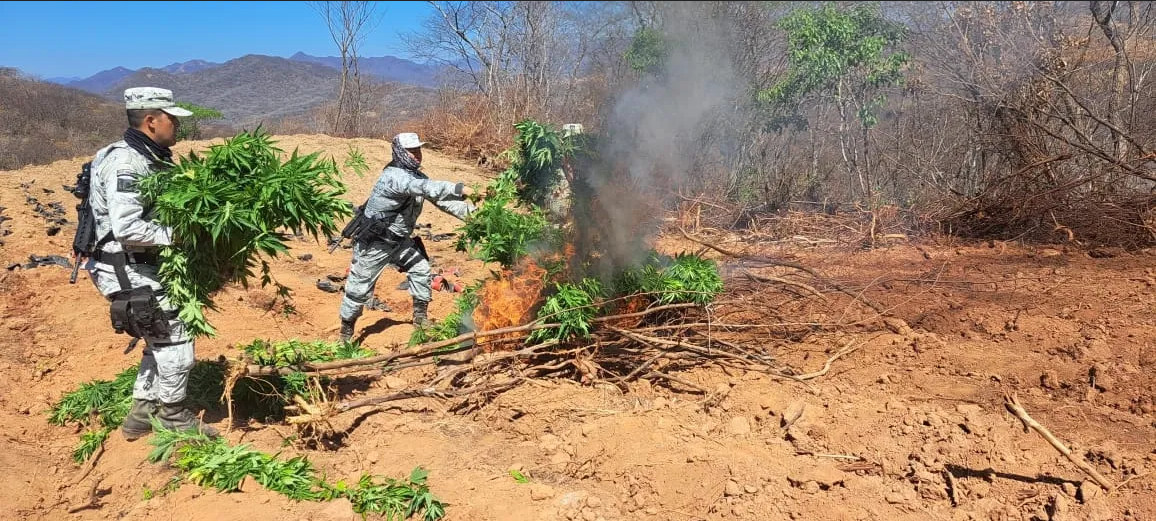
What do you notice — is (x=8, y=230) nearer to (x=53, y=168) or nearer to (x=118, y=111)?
(x=53, y=168)

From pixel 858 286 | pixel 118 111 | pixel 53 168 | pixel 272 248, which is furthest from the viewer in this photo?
pixel 118 111

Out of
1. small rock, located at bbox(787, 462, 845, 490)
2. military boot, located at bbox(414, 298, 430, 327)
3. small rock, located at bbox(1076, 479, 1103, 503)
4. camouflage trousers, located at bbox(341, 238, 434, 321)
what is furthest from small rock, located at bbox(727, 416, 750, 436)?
camouflage trousers, located at bbox(341, 238, 434, 321)

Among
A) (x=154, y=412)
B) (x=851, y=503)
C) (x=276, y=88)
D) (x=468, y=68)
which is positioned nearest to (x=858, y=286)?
(x=851, y=503)

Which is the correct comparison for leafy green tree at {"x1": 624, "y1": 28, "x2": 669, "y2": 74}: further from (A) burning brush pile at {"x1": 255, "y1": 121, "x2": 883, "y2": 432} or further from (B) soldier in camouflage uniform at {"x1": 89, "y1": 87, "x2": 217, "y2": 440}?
(B) soldier in camouflage uniform at {"x1": 89, "y1": 87, "x2": 217, "y2": 440}

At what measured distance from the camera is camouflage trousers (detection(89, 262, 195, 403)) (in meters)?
3.76

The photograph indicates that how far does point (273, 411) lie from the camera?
14.6ft

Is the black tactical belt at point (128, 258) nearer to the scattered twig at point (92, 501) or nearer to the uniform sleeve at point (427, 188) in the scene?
the scattered twig at point (92, 501)

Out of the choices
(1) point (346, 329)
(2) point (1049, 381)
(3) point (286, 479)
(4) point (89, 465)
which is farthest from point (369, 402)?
(2) point (1049, 381)

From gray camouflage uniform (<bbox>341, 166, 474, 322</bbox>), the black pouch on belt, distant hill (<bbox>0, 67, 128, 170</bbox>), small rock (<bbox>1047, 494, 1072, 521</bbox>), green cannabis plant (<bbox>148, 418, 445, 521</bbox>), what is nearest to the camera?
small rock (<bbox>1047, 494, 1072, 521</bbox>)

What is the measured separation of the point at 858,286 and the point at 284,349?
4701mm

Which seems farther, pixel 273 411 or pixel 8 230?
Result: pixel 8 230

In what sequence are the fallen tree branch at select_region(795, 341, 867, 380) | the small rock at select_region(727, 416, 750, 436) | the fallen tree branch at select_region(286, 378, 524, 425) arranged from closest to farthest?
the fallen tree branch at select_region(286, 378, 524, 425) < the small rock at select_region(727, 416, 750, 436) < the fallen tree branch at select_region(795, 341, 867, 380)

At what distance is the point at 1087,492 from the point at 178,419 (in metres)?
4.64

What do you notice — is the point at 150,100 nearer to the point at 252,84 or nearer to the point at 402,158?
the point at 402,158
